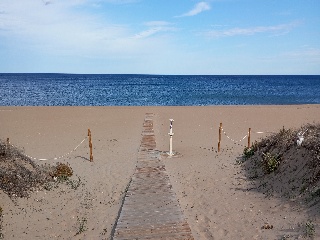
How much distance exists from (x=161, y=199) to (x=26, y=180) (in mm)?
4212

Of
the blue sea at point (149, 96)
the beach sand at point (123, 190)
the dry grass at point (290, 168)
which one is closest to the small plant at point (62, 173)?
the beach sand at point (123, 190)

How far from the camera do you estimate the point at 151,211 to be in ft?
25.2

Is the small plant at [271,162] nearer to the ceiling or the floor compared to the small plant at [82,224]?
nearer to the ceiling

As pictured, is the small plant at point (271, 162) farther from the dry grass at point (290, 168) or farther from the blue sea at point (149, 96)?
the blue sea at point (149, 96)

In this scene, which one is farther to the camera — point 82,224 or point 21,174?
point 21,174

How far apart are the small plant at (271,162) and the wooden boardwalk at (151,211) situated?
10.4 feet

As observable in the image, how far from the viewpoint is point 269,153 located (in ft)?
35.9

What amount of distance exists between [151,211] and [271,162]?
14.7ft

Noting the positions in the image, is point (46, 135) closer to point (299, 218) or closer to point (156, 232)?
point (156, 232)

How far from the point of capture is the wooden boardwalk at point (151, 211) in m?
6.61

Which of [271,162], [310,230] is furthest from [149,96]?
[310,230]

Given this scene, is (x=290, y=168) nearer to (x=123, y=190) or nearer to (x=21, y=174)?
(x=123, y=190)

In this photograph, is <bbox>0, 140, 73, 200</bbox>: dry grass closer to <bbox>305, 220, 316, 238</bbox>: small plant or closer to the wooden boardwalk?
the wooden boardwalk

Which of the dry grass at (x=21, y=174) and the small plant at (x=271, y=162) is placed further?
the small plant at (x=271, y=162)
